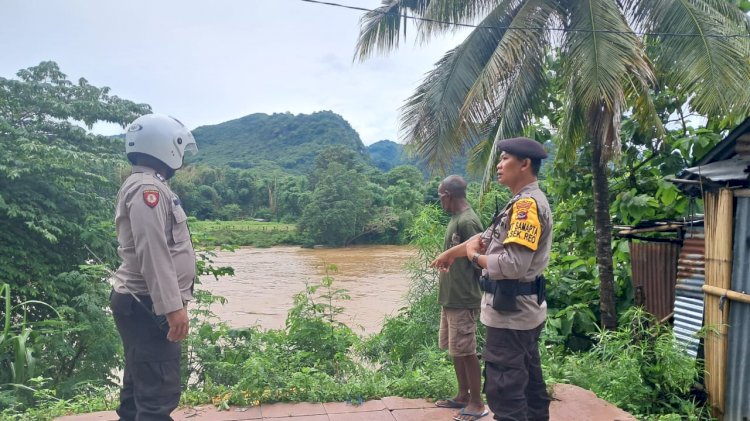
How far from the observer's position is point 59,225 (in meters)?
6.91

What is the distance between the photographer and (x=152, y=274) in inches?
81.1

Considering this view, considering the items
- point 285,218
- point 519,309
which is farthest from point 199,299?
point 285,218

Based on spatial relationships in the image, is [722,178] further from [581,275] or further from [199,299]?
[199,299]

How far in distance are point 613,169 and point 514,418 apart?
16.3 ft

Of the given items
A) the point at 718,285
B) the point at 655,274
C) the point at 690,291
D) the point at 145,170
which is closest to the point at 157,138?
the point at 145,170

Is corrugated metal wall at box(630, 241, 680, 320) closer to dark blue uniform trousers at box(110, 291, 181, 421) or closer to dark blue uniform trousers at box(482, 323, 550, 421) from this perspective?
dark blue uniform trousers at box(482, 323, 550, 421)

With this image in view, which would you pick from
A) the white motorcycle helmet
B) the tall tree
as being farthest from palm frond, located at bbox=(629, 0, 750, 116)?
the tall tree

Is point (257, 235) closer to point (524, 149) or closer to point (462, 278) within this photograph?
point (462, 278)

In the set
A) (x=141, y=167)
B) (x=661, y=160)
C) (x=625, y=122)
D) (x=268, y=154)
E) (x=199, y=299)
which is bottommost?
(x=199, y=299)

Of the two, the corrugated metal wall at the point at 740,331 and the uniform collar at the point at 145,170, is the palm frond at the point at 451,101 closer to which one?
the corrugated metal wall at the point at 740,331

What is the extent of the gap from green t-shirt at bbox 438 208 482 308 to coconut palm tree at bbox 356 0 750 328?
2295mm

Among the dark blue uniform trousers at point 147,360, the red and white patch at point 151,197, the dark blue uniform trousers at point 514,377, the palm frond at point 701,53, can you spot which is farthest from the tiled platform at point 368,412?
the palm frond at point 701,53

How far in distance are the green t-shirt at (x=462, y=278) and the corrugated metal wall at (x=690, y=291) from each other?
69.6 inches

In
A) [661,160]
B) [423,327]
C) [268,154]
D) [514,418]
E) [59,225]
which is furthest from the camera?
[268,154]
